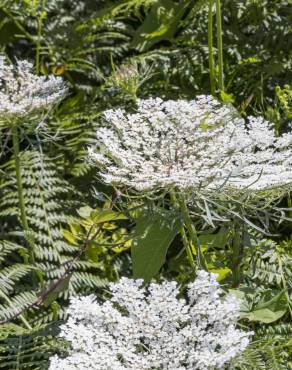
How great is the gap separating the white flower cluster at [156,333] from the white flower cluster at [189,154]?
0.64ft

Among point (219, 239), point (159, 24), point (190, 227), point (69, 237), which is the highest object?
point (159, 24)

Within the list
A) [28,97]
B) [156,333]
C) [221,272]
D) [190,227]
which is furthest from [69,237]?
[156,333]

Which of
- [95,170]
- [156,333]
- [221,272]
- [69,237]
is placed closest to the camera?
[156,333]

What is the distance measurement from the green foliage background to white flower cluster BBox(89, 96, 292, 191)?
147 millimetres

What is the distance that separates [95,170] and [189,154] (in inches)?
41.7

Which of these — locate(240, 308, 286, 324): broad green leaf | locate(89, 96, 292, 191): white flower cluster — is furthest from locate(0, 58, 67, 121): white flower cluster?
locate(240, 308, 286, 324): broad green leaf

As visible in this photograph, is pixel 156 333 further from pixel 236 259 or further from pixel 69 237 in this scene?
pixel 69 237

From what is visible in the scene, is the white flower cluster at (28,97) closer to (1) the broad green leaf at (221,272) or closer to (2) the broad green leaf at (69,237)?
(2) the broad green leaf at (69,237)

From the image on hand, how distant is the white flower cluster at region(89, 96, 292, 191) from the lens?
1553 millimetres

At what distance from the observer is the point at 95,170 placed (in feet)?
8.69

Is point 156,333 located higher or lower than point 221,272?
higher

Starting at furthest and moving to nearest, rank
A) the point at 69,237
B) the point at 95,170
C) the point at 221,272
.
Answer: the point at 95,170, the point at 69,237, the point at 221,272

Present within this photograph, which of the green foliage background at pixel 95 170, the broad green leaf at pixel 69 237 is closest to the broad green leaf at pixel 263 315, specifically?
the green foliage background at pixel 95 170

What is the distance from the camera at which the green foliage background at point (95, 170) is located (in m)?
1.93
